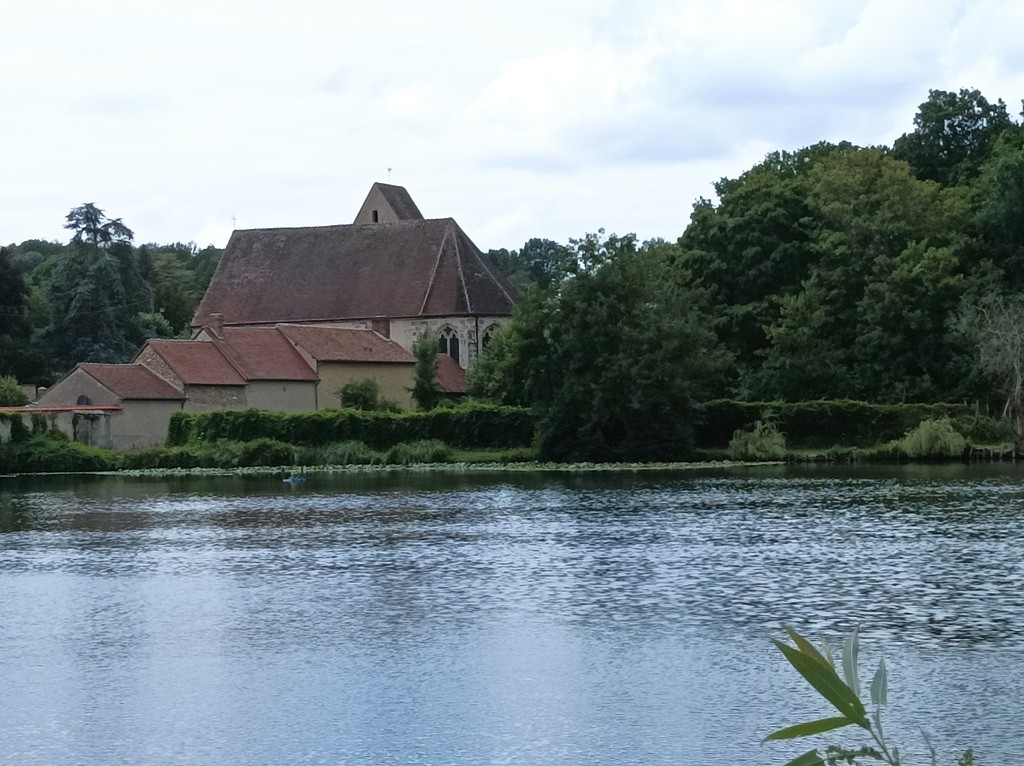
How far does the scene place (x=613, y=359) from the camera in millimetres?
57094

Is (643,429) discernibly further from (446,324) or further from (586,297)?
(446,324)

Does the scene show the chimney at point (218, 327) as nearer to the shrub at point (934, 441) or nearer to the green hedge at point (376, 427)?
the green hedge at point (376, 427)

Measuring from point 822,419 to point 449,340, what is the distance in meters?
29.5

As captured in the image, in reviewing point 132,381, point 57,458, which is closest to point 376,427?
point 132,381

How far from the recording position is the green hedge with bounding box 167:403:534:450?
6372 cm

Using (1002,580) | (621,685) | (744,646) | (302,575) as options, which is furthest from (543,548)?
(621,685)

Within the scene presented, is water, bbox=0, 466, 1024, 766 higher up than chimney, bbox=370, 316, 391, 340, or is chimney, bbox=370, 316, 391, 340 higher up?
chimney, bbox=370, 316, 391, 340

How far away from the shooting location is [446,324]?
278ft

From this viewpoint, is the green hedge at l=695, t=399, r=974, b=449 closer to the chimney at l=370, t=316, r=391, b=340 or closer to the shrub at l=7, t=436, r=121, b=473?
the shrub at l=7, t=436, r=121, b=473

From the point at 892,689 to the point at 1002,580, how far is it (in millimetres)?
8253

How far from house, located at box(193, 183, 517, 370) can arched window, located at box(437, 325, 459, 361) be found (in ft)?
0.18

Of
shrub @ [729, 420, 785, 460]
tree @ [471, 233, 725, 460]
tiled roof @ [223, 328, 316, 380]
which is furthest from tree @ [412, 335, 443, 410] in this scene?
shrub @ [729, 420, 785, 460]

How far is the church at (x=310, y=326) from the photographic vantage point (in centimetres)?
6869

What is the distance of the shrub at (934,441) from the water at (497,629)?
20.1 meters
